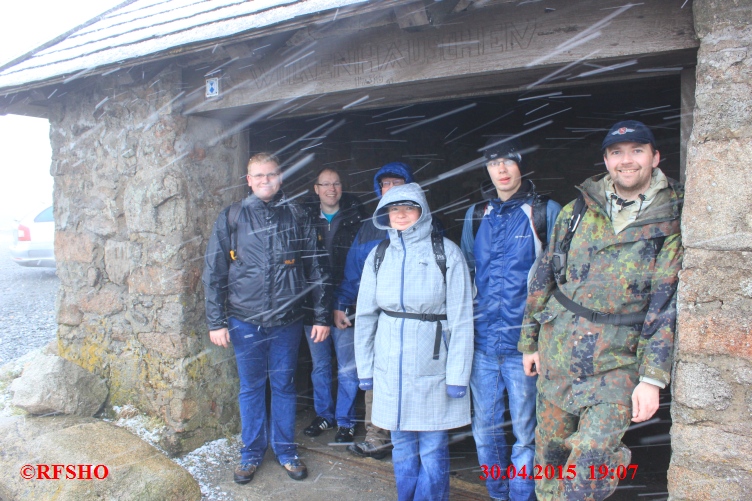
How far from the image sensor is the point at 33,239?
36.1 ft

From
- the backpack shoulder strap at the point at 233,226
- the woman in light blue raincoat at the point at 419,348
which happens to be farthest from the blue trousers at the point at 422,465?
the backpack shoulder strap at the point at 233,226

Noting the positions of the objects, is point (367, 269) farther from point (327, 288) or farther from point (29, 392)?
point (29, 392)

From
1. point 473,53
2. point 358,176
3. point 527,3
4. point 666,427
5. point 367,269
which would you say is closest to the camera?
point 527,3

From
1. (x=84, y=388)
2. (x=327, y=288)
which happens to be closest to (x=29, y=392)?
(x=84, y=388)

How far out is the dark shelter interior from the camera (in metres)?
4.22

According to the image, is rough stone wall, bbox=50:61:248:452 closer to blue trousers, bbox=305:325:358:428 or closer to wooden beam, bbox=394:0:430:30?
blue trousers, bbox=305:325:358:428

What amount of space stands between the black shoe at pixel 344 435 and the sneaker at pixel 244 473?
2.29ft

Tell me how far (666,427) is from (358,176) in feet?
12.0

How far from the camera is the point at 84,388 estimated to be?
4.15 meters

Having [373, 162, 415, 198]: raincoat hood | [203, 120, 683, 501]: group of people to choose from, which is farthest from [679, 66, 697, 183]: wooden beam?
[373, 162, 415, 198]: raincoat hood

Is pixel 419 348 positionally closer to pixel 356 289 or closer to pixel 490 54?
pixel 356 289

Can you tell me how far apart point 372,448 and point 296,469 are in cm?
55

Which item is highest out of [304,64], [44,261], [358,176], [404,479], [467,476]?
[304,64]

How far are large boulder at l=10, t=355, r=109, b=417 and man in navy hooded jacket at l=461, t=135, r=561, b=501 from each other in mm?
2917
